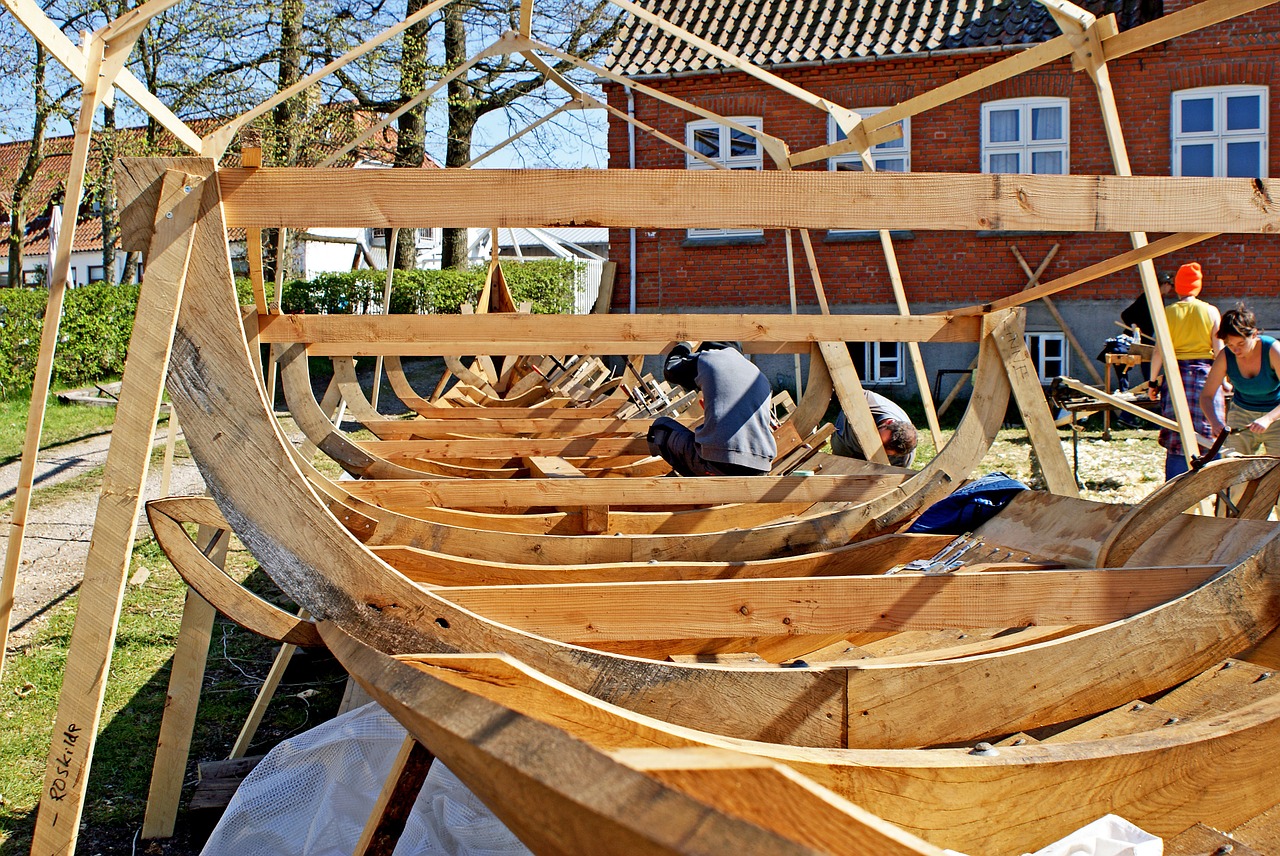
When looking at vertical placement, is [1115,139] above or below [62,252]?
above

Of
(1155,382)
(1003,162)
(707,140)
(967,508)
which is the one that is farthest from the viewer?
(707,140)

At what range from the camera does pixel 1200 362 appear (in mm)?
8211

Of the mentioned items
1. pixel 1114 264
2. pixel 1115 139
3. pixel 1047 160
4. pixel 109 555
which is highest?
pixel 1047 160

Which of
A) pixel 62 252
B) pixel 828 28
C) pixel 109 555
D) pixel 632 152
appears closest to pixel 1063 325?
pixel 828 28

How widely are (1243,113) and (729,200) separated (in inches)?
534

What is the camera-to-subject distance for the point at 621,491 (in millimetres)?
4277

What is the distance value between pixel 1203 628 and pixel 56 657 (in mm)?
4854

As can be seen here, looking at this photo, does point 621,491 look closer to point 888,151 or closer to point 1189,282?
point 1189,282

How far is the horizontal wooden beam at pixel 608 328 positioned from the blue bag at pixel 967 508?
0.78 metres

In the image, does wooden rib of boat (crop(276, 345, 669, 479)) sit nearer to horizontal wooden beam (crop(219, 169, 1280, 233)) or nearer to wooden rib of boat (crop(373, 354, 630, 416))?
wooden rib of boat (crop(373, 354, 630, 416))

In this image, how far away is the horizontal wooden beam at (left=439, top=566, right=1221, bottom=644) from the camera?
8.27ft

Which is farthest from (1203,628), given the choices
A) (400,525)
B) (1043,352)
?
(1043,352)

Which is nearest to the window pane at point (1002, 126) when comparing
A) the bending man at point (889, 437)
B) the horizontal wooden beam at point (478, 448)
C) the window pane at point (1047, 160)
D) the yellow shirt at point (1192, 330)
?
the window pane at point (1047, 160)

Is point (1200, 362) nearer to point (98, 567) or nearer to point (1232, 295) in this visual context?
point (1232, 295)
